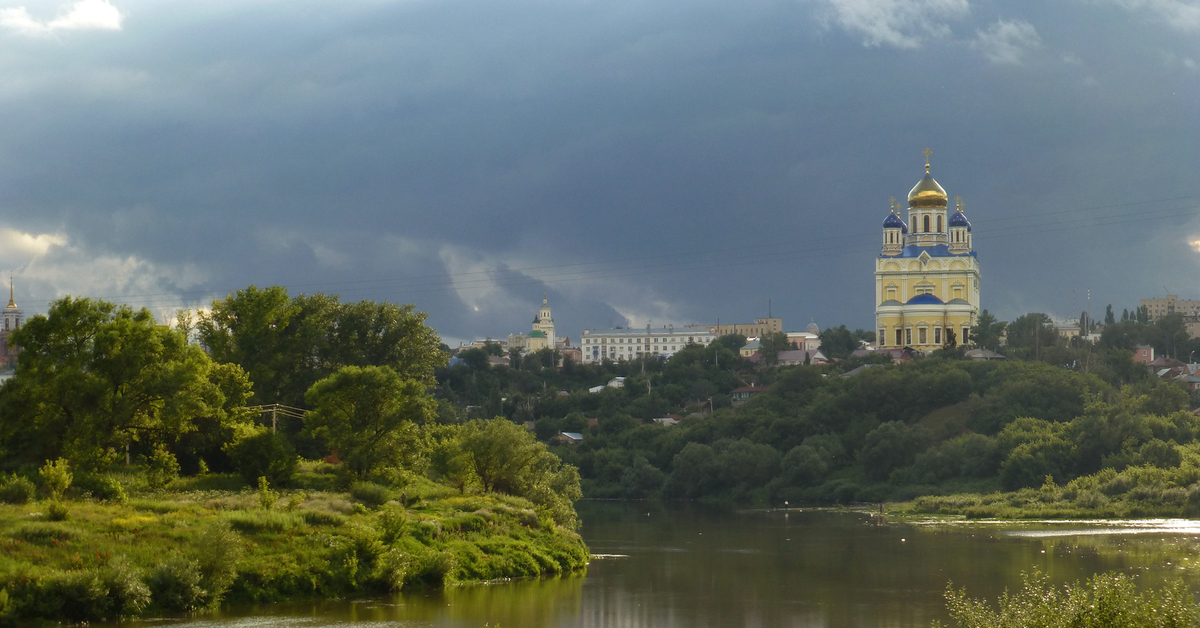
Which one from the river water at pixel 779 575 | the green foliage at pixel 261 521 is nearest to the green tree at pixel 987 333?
the river water at pixel 779 575

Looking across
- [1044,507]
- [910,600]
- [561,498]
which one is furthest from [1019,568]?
[1044,507]

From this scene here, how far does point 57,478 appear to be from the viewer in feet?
118

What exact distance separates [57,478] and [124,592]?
288 inches

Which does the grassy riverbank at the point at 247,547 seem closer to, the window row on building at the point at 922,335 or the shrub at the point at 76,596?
the shrub at the point at 76,596

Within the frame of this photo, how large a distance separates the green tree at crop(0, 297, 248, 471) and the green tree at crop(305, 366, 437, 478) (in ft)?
13.7

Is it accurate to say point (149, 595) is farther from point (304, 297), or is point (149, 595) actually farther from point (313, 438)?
point (304, 297)

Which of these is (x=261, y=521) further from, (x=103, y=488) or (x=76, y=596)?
(x=76, y=596)

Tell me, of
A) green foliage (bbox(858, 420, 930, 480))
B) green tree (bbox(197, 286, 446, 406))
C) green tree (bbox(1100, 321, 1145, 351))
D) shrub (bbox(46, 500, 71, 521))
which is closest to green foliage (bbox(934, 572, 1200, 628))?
shrub (bbox(46, 500, 71, 521))

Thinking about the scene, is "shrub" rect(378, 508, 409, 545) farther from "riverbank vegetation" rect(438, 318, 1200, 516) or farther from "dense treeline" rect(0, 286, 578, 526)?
"riverbank vegetation" rect(438, 318, 1200, 516)

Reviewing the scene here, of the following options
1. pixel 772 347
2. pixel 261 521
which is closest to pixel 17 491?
pixel 261 521

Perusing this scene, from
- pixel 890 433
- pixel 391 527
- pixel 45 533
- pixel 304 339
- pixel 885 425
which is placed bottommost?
pixel 391 527

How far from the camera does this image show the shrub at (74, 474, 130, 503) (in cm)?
3722

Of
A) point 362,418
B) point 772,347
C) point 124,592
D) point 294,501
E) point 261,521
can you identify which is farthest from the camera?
point 772,347

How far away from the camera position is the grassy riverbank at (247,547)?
30016 mm
